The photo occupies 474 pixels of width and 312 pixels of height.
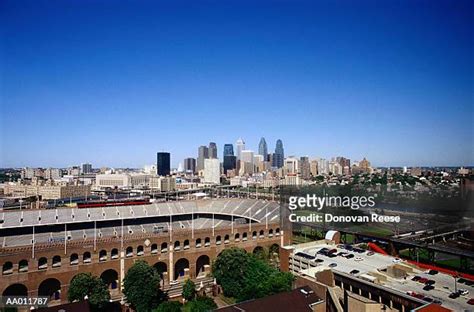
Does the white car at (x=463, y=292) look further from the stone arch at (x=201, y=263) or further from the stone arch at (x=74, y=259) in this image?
the stone arch at (x=74, y=259)

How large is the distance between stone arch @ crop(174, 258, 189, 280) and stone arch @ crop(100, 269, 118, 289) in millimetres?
4201

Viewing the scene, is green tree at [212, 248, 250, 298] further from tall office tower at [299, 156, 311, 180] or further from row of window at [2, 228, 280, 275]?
tall office tower at [299, 156, 311, 180]

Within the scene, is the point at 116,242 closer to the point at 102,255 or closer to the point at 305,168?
the point at 102,255

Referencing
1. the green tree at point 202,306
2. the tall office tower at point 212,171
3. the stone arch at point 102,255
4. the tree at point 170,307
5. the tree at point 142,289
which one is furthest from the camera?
the tall office tower at point 212,171

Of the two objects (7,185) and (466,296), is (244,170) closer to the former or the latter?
(7,185)

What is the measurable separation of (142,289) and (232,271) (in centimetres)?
528

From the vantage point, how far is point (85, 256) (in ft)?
75.0

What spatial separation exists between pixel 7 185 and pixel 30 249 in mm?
75148

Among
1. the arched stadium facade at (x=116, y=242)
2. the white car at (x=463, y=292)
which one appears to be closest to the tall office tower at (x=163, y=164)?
the arched stadium facade at (x=116, y=242)

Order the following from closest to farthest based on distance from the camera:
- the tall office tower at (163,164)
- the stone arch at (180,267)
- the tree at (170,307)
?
the tree at (170,307) < the stone arch at (180,267) < the tall office tower at (163,164)

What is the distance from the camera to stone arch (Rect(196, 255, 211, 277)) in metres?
26.9

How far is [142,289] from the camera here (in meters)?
19.2

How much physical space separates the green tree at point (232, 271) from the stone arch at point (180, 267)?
15.1ft

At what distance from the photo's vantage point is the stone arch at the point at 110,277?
23.4 metres
